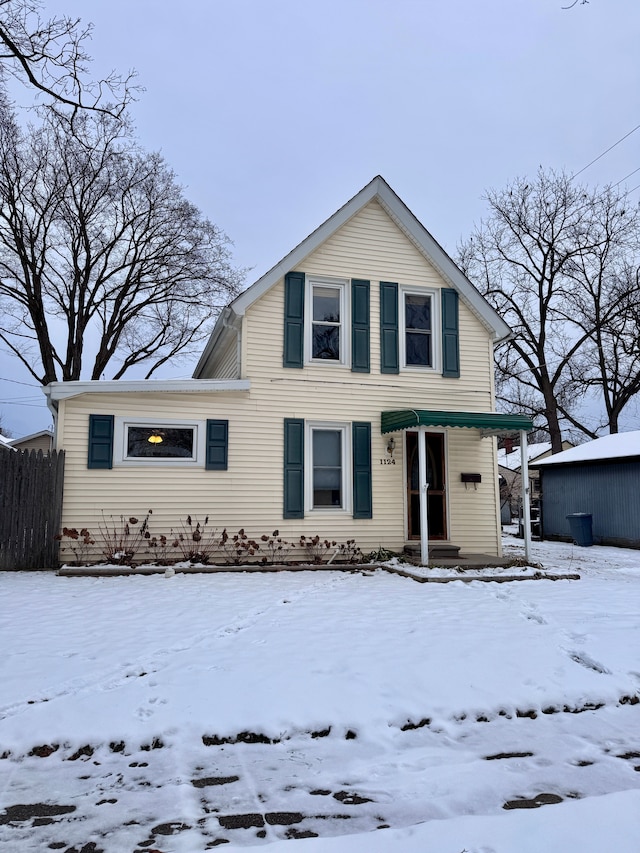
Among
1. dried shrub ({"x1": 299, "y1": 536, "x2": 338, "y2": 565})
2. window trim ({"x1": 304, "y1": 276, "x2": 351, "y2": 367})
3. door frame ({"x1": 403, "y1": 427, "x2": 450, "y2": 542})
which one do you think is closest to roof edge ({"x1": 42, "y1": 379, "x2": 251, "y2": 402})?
window trim ({"x1": 304, "y1": 276, "x2": 351, "y2": 367})

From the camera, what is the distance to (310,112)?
1644cm

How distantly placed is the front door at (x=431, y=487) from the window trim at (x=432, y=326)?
135 cm

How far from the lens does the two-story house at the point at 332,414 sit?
1034cm

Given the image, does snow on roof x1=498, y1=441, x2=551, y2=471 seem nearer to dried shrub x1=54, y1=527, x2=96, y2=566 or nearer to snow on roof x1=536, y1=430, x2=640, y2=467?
snow on roof x1=536, y1=430, x2=640, y2=467

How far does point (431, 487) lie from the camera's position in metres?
11.9

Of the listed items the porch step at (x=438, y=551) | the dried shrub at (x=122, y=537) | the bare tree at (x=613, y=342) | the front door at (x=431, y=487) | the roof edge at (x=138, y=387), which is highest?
the bare tree at (x=613, y=342)

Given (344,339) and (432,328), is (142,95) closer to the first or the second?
(344,339)

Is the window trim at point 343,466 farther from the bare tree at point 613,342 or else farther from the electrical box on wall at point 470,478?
the bare tree at point 613,342

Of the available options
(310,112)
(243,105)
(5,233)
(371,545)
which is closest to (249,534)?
(371,545)

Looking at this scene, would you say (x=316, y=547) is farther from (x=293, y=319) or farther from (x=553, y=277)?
(x=553, y=277)

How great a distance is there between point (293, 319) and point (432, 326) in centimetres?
293

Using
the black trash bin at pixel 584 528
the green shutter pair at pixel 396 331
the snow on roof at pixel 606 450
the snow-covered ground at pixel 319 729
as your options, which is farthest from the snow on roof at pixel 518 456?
the snow-covered ground at pixel 319 729

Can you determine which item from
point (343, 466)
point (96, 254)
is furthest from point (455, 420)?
point (96, 254)

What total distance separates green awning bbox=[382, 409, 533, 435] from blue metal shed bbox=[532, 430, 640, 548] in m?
6.23
